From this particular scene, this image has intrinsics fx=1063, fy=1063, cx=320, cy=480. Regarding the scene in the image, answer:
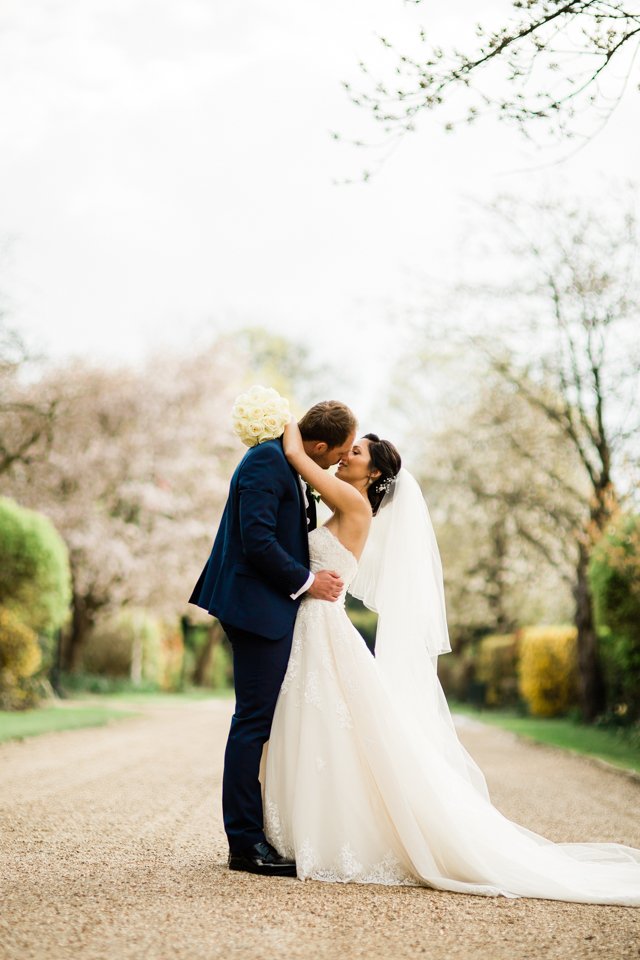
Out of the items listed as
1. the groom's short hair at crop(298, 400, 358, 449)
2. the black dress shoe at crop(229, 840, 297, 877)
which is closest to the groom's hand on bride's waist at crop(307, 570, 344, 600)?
the groom's short hair at crop(298, 400, 358, 449)

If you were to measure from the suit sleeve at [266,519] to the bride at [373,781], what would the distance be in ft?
0.53

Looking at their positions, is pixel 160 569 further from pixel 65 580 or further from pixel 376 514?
pixel 376 514

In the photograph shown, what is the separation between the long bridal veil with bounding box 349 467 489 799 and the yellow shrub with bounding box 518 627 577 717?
57.4 feet

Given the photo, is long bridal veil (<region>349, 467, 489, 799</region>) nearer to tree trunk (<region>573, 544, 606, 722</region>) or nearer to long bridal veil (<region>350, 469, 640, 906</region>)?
long bridal veil (<region>350, 469, 640, 906</region>)

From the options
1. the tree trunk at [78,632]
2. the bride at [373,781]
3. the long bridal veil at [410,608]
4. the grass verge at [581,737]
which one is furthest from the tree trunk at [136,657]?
the bride at [373,781]

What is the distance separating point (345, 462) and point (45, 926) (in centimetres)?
286

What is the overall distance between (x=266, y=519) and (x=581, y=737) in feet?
43.9

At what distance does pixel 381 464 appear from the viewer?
589 cm

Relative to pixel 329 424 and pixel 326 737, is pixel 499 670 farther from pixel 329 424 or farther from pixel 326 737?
pixel 329 424

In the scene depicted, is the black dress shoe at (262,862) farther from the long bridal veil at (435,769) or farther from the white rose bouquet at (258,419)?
the white rose bouquet at (258,419)

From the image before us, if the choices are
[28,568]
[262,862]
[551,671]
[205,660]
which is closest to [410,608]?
[262,862]

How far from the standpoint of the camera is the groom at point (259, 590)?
509 cm

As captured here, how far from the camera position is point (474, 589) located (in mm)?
34250

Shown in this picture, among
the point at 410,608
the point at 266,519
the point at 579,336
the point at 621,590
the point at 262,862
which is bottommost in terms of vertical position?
the point at 262,862
